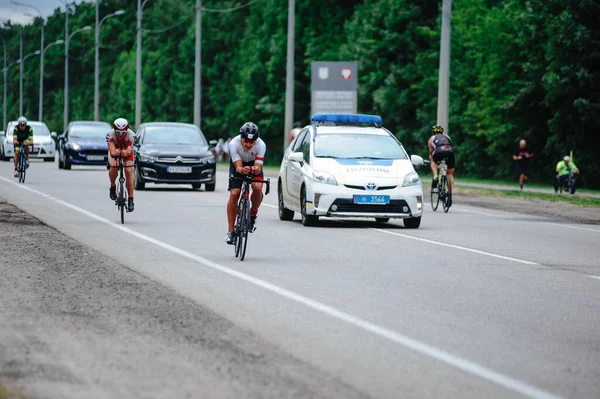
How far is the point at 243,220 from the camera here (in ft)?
45.9

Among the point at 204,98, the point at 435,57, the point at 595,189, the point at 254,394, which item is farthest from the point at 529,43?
the point at 204,98

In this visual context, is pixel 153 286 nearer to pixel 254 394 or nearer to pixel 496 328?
pixel 496 328

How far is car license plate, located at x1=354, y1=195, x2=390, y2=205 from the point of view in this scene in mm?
19250

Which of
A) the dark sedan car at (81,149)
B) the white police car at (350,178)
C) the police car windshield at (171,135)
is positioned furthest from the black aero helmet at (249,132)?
the dark sedan car at (81,149)

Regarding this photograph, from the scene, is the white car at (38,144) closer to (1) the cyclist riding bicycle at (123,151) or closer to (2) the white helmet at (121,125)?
(1) the cyclist riding bicycle at (123,151)

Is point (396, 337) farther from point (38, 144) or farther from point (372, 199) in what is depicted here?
point (38, 144)

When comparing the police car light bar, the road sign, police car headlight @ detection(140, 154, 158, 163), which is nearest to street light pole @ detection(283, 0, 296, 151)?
the road sign

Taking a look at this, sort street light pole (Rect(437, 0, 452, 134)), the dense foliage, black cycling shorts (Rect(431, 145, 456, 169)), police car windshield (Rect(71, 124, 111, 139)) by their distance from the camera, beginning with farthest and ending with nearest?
police car windshield (Rect(71, 124, 111, 139)) < the dense foliage < street light pole (Rect(437, 0, 452, 134)) < black cycling shorts (Rect(431, 145, 456, 169))

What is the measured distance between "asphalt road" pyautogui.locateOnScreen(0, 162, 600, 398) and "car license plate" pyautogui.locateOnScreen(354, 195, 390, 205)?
0.46m

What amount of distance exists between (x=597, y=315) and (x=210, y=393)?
14.5ft

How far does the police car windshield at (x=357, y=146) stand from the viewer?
67.0 ft

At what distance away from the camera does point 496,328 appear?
30.1 ft

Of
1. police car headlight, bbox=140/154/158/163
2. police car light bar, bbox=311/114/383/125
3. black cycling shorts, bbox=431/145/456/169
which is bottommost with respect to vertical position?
police car headlight, bbox=140/154/158/163

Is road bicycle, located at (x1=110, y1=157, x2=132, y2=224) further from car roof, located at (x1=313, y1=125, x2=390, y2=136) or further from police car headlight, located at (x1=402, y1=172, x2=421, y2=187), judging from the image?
police car headlight, located at (x1=402, y1=172, x2=421, y2=187)
